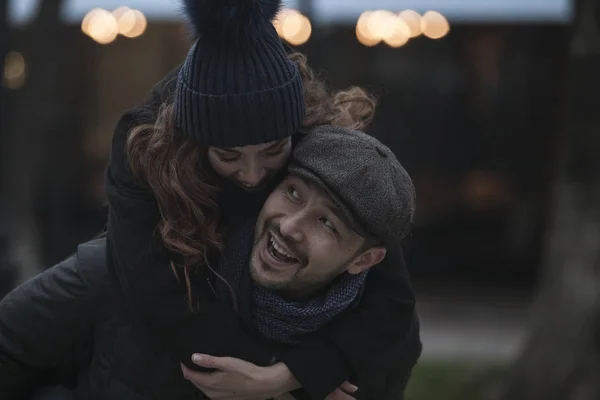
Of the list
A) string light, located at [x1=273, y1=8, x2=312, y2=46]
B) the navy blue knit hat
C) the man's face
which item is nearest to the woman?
the navy blue knit hat

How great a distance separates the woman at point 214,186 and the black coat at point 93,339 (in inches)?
2.2

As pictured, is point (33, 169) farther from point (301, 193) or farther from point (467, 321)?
point (301, 193)

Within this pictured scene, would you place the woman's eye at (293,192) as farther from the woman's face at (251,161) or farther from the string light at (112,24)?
the string light at (112,24)

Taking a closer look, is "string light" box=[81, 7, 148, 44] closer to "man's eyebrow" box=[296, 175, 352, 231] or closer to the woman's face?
the woman's face

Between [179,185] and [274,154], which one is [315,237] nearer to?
[274,154]

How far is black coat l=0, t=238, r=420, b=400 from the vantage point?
8.27 ft

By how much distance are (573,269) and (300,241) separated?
3.54m

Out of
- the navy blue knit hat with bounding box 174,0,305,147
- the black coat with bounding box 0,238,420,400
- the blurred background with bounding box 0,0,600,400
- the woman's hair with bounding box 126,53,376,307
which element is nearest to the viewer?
the navy blue knit hat with bounding box 174,0,305,147

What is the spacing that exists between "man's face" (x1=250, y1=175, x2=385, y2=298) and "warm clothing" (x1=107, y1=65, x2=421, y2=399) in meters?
0.15

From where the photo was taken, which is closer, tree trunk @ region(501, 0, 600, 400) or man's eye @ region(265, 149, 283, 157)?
man's eye @ region(265, 149, 283, 157)

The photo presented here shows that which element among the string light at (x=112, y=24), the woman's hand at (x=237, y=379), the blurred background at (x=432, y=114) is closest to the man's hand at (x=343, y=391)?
the woman's hand at (x=237, y=379)

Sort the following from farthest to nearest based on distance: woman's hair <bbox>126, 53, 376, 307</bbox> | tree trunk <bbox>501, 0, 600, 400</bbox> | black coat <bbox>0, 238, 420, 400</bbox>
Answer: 1. tree trunk <bbox>501, 0, 600, 400</bbox>
2. black coat <bbox>0, 238, 420, 400</bbox>
3. woman's hair <bbox>126, 53, 376, 307</bbox>

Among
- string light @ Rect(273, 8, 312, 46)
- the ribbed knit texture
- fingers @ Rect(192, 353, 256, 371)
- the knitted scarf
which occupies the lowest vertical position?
string light @ Rect(273, 8, 312, 46)

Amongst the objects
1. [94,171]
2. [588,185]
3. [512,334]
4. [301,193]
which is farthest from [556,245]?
[94,171]
